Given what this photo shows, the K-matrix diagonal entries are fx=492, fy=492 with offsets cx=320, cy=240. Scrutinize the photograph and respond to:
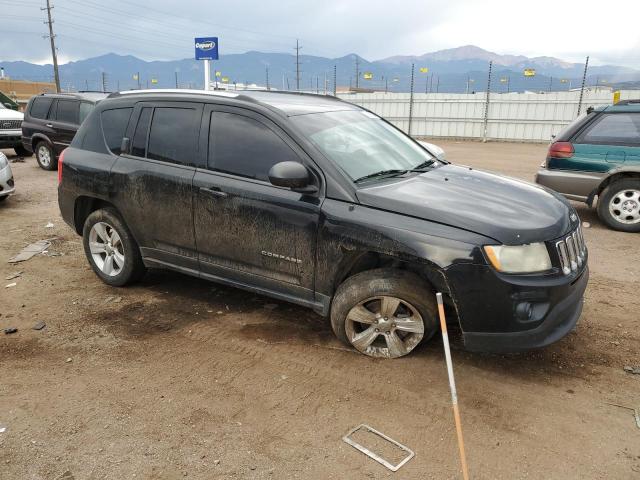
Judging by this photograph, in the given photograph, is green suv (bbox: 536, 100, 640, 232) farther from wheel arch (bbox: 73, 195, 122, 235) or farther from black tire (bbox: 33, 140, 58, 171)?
black tire (bbox: 33, 140, 58, 171)

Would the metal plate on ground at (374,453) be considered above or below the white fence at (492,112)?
below

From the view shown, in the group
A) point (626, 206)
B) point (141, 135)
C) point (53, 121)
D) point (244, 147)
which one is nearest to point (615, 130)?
point (626, 206)

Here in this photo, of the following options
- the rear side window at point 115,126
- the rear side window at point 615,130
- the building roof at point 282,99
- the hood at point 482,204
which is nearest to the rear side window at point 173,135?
the building roof at point 282,99

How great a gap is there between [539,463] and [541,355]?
3.82 ft

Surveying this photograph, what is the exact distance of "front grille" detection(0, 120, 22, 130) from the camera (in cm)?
1342

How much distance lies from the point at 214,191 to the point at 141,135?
3.42 ft

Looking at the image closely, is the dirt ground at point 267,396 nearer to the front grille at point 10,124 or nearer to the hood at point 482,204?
the hood at point 482,204

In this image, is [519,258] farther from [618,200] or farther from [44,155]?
[44,155]

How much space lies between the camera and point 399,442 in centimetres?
264

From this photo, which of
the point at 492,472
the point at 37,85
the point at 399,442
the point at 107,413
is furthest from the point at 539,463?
the point at 37,85

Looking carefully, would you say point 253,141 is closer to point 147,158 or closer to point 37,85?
point 147,158

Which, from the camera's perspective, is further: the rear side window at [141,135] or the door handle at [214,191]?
the rear side window at [141,135]

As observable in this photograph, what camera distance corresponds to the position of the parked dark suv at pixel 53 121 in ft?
37.4

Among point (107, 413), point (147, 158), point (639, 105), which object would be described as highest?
point (639, 105)
